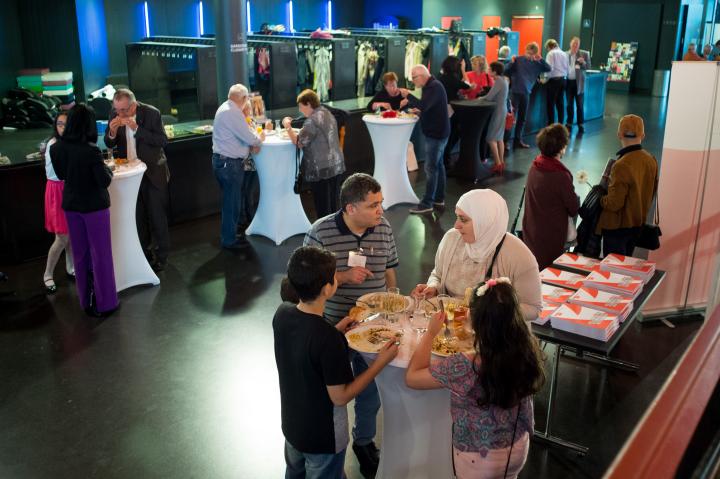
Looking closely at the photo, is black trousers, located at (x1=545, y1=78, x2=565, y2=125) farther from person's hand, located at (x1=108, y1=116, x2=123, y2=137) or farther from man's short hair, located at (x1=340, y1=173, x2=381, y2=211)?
man's short hair, located at (x1=340, y1=173, x2=381, y2=211)

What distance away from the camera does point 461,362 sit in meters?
2.54

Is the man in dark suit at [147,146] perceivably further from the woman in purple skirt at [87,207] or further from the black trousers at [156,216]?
the woman in purple skirt at [87,207]

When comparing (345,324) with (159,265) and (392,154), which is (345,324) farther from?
(392,154)

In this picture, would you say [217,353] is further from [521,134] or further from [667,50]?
[667,50]

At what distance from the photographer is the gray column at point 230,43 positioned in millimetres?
8586

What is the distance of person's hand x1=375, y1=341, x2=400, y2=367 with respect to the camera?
2848 millimetres

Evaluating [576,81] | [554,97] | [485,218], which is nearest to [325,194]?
[485,218]

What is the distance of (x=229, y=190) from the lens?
668cm

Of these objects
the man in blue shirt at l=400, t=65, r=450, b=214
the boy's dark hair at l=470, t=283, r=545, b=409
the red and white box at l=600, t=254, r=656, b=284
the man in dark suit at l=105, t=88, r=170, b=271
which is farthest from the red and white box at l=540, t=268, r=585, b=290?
the man in blue shirt at l=400, t=65, r=450, b=214

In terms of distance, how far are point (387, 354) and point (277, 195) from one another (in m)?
4.31

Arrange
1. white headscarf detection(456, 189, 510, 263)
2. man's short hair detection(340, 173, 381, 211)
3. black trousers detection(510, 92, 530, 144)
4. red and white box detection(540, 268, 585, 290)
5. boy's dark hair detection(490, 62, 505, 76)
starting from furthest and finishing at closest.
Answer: black trousers detection(510, 92, 530, 144) → boy's dark hair detection(490, 62, 505, 76) → red and white box detection(540, 268, 585, 290) → man's short hair detection(340, 173, 381, 211) → white headscarf detection(456, 189, 510, 263)

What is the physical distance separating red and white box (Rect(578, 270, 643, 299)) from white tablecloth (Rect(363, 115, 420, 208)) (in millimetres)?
4092

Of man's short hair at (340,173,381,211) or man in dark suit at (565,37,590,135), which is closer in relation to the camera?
man's short hair at (340,173,381,211)

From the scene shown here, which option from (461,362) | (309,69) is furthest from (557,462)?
(309,69)
